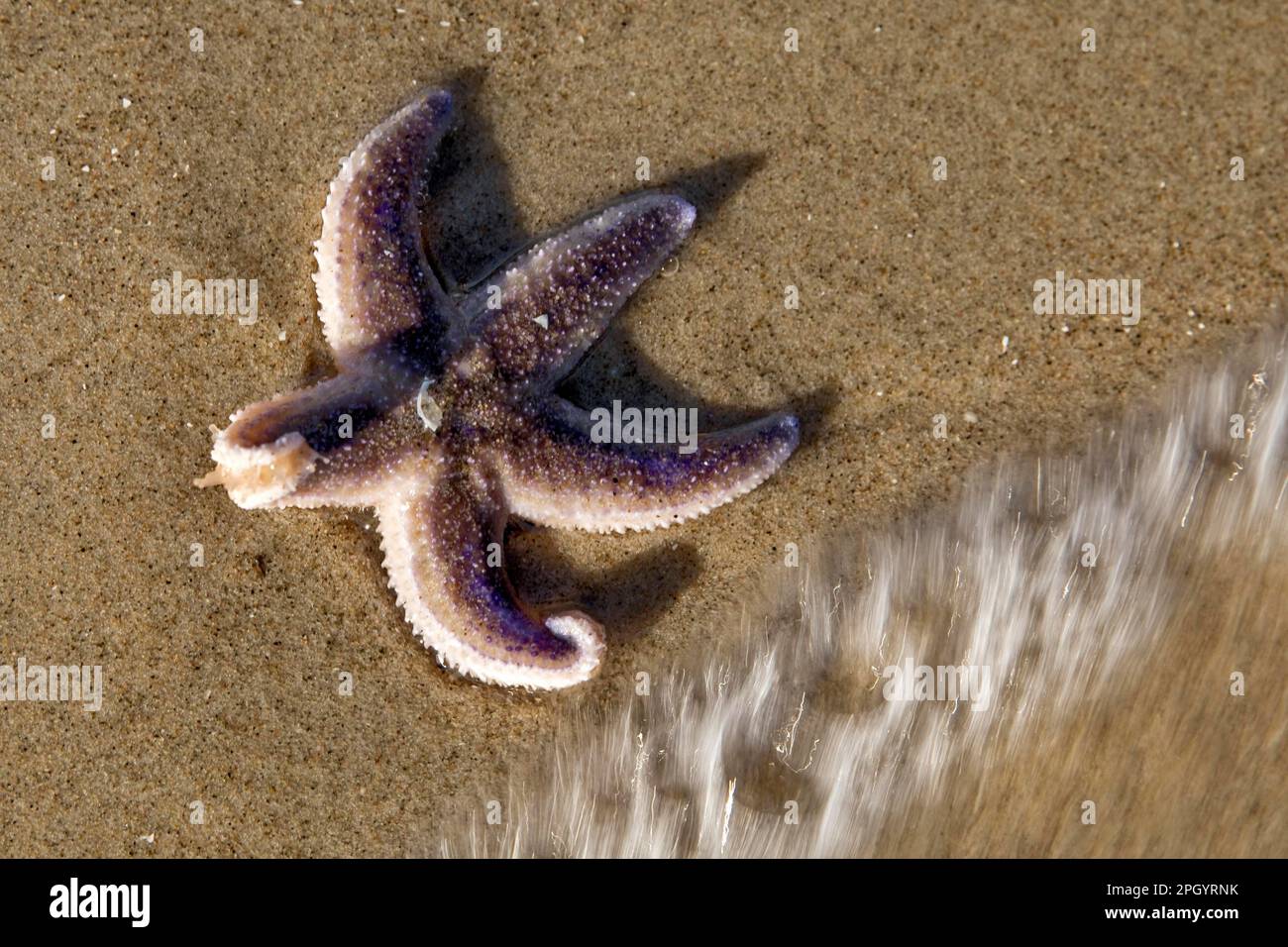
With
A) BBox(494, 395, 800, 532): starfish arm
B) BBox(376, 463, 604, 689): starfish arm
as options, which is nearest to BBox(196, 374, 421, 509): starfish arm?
BBox(376, 463, 604, 689): starfish arm

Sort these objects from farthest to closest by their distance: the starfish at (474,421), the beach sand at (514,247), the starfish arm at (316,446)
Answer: the beach sand at (514,247) < the starfish at (474,421) < the starfish arm at (316,446)

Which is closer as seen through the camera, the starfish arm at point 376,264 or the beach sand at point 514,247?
the starfish arm at point 376,264

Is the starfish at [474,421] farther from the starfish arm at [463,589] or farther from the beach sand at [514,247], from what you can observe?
the beach sand at [514,247]

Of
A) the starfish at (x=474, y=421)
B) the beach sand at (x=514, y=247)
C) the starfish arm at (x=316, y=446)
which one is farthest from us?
the beach sand at (x=514, y=247)

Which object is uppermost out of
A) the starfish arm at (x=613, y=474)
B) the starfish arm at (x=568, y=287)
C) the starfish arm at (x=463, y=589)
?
the starfish arm at (x=568, y=287)

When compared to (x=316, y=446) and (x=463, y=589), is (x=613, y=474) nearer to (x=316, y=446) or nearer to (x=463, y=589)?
(x=463, y=589)

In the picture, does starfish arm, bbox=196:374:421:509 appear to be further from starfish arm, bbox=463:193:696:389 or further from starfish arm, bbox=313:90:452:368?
starfish arm, bbox=463:193:696:389

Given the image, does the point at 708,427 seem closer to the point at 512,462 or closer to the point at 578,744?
the point at 512,462

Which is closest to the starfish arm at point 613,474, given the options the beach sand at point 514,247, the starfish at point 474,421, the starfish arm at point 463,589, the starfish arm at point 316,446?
the starfish at point 474,421

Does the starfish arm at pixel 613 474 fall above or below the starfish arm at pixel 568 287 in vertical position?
below
